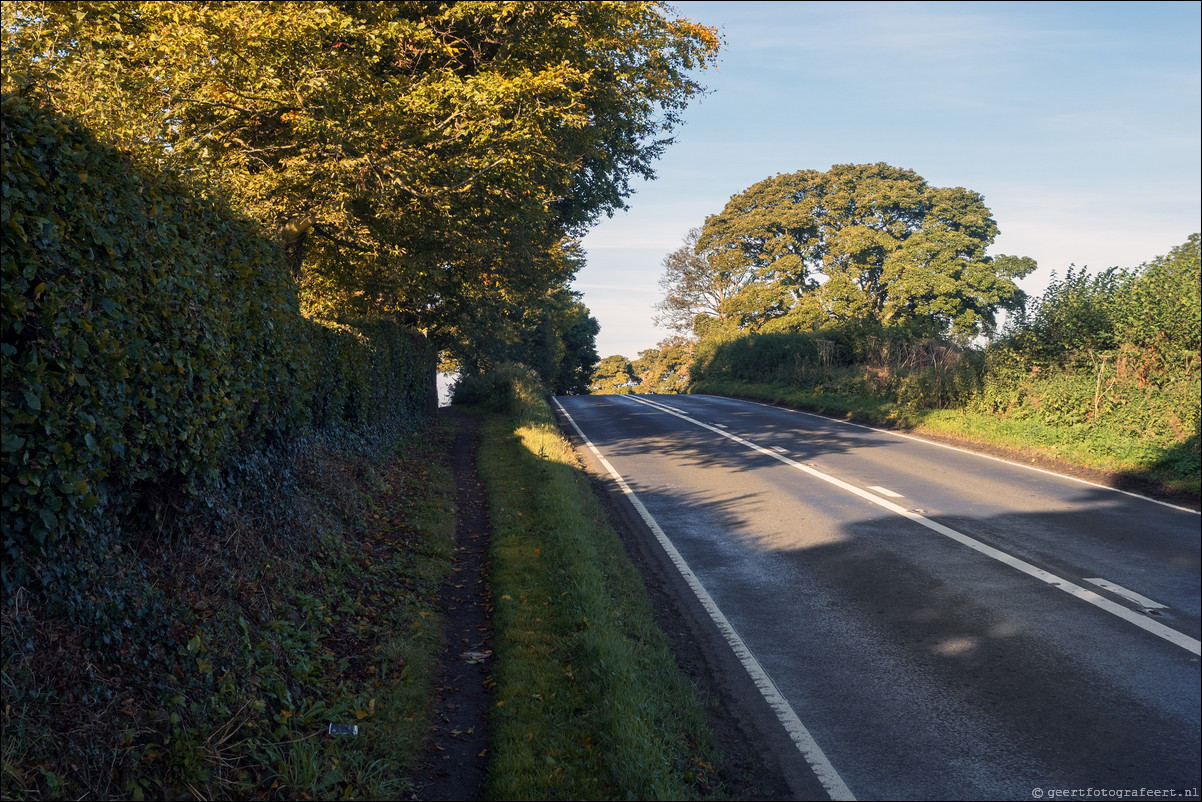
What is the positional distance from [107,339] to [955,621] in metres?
6.72

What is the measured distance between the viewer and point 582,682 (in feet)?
18.5

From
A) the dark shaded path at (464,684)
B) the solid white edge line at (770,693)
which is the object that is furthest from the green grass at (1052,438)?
the dark shaded path at (464,684)

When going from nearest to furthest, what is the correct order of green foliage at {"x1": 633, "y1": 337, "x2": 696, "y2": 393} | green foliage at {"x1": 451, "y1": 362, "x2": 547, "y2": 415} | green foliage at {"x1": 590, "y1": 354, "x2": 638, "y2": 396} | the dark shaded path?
the dark shaded path
green foliage at {"x1": 451, "y1": 362, "x2": 547, "y2": 415}
green foliage at {"x1": 633, "y1": 337, "x2": 696, "y2": 393}
green foliage at {"x1": 590, "y1": 354, "x2": 638, "y2": 396}

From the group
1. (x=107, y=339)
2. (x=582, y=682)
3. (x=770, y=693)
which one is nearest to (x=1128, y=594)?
(x=770, y=693)

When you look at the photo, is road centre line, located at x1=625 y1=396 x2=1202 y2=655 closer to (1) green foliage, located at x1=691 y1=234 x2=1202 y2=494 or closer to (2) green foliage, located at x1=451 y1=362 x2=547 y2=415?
(1) green foliage, located at x1=691 y1=234 x2=1202 y2=494

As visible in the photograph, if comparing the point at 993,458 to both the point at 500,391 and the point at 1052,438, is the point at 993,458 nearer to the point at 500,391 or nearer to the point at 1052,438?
the point at 1052,438

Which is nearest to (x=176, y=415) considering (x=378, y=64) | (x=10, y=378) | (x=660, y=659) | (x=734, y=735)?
(x=10, y=378)

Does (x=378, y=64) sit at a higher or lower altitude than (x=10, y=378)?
higher

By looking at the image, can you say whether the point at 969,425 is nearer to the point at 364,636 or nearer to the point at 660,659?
the point at 660,659

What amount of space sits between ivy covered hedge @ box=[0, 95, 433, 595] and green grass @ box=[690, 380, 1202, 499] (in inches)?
492

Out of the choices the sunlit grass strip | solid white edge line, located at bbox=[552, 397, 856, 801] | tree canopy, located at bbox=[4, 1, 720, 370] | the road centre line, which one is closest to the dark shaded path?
the sunlit grass strip

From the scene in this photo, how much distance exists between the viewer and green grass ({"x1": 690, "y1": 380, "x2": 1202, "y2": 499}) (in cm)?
1181

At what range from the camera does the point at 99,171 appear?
182 inches

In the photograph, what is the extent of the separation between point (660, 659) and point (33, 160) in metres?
5.17
